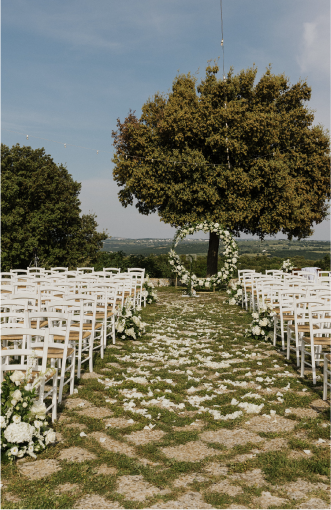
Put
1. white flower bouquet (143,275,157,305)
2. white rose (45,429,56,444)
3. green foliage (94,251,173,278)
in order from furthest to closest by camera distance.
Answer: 1. green foliage (94,251,173,278)
2. white flower bouquet (143,275,157,305)
3. white rose (45,429,56,444)

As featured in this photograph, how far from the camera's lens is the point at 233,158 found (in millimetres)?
18953

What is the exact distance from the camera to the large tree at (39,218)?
28641 millimetres

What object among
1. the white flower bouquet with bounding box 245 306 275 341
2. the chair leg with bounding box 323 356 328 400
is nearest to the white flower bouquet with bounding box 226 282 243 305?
the white flower bouquet with bounding box 245 306 275 341

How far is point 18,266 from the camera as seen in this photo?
99.8ft

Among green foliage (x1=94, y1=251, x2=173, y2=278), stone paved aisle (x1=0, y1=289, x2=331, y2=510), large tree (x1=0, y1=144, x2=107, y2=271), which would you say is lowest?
stone paved aisle (x1=0, y1=289, x2=331, y2=510)

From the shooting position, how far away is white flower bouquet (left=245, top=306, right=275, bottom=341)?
812cm

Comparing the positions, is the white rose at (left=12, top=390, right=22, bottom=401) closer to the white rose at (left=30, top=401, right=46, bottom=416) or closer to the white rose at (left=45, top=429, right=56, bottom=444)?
the white rose at (left=30, top=401, right=46, bottom=416)

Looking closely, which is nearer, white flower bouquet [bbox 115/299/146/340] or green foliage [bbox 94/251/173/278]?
white flower bouquet [bbox 115/299/146/340]

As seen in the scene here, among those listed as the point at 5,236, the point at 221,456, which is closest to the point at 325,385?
the point at 221,456

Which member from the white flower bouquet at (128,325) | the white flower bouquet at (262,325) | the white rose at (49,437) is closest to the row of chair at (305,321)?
the white flower bouquet at (262,325)

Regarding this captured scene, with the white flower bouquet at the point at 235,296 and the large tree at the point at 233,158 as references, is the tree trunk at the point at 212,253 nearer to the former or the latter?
the large tree at the point at 233,158

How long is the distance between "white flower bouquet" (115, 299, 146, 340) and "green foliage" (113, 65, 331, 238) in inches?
425

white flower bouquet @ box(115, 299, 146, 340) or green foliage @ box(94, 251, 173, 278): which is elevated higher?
green foliage @ box(94, 251, 173, 278)

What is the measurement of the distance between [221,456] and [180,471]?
43 cm
